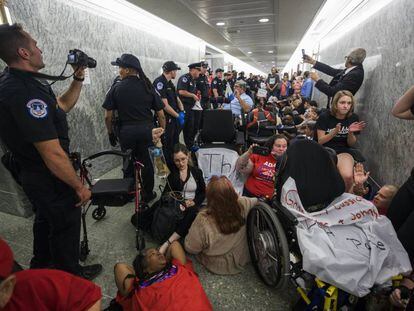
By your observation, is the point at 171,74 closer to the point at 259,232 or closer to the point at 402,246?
the point at 259,232

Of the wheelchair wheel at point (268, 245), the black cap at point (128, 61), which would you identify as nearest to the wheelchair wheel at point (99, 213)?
the black cap at point (128, 61)

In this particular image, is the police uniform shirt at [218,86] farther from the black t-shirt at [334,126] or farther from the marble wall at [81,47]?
the black t-shirt at [334,126]

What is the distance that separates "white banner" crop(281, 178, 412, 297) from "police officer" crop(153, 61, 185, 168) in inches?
82.4

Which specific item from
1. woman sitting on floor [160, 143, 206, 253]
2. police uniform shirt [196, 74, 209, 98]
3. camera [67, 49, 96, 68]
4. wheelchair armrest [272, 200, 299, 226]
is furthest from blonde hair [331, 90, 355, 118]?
police uniform shirt [196, 74, 209, 98]

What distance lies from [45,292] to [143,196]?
4.54 ft

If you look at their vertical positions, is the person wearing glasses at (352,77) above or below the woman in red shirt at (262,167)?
above

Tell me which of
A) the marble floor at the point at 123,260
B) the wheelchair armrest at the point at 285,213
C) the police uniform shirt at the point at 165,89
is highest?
the police uniform shirt at the point at 165,89

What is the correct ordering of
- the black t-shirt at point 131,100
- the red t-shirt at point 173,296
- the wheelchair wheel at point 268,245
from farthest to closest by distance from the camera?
the black t-shirt at point 131,100 → the wheelchair wheel at point 268,245 → the red t-shirt at point 173,296

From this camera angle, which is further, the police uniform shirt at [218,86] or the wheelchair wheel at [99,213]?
the police uniform shirt at [218,86]

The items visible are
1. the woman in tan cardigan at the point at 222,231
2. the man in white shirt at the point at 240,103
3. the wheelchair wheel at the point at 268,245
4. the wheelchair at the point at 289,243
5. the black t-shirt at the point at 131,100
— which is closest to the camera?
the wheelchair at the point at 289,243

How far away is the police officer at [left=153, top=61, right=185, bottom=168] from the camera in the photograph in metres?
3.21

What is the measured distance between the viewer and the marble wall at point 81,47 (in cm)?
235

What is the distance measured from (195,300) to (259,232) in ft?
2.35

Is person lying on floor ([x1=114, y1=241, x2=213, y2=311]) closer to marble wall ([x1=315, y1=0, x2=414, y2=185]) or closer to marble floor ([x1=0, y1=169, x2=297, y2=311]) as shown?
marble floor ([x1=0, y1=169, x2=297, y2=311])
